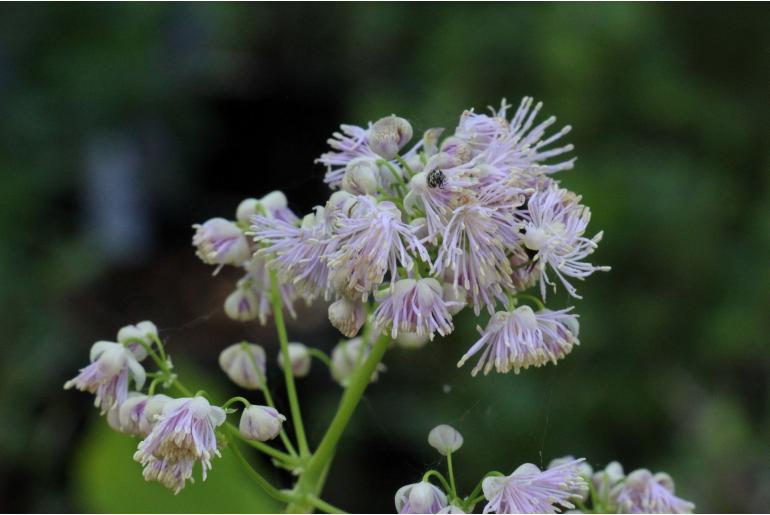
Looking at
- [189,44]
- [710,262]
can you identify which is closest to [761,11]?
[710,262]

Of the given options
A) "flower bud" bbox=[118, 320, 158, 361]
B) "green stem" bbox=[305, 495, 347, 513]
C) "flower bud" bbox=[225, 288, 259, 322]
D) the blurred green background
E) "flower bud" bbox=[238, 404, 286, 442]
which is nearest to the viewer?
"flower bud" bbox=[238, 404, 286, 442]

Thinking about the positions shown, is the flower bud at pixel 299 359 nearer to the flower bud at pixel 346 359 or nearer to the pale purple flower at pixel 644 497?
the flower bud at pixel 346 359

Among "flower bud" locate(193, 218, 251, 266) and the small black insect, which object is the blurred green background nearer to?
"flower bud" locate(193, 218, 251, 266)

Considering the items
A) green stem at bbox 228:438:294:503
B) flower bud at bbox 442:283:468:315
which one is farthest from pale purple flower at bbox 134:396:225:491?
flower bud at bbox 442:283:468:315

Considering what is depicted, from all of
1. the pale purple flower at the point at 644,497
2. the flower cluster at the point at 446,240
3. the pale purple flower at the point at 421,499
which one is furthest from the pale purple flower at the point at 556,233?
the pale purple flower at the point at 644,497

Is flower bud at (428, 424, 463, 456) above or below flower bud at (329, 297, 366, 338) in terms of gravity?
below

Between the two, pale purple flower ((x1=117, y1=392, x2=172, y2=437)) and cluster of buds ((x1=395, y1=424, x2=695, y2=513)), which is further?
pale purple flower ((x1=117, y1=392, x2=172, y2=437))

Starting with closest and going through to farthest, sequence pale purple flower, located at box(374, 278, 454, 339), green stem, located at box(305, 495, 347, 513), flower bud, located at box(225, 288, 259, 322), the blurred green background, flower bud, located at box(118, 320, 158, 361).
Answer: pale purple flower, located at box(374, 278, 454, 339) < green stem, located at box(305, 495, 347, 513) < flower bud, located at box(118, 320, 158, 361) < flower bud, located at box(225, 288, 259, 322) < the blurred green background

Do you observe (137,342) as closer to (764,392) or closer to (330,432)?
(330,432)
